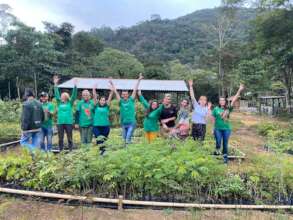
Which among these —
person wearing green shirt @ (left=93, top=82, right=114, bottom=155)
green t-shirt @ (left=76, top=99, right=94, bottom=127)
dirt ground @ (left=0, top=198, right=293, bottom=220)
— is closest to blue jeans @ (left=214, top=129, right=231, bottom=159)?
person wearing green shirt @ (left=93, top=82, right=114, bottom=155)

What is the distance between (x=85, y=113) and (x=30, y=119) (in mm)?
1184

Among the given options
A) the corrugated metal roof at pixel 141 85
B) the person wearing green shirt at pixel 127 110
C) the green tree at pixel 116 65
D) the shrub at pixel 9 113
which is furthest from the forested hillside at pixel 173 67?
the person wearing green shirt at pixel 127 110

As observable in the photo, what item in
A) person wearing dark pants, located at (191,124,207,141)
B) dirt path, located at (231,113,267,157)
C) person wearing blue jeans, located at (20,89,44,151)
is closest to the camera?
person wearing blue jeans, located at (20,89,44,151)

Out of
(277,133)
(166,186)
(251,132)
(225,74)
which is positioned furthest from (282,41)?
(166,186)

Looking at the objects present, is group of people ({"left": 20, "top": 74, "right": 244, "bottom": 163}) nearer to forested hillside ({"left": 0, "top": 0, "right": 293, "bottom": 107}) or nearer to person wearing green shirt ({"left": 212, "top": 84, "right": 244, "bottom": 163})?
person wearing green shirt ({"left": 212, "top": 84, "right": 244, "bottom": 163})

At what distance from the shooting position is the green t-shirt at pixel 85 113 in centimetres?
769

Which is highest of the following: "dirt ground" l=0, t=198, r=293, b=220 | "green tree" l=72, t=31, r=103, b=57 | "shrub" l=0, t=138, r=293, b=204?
"green tree" l=72, t=31, r=103, b=57

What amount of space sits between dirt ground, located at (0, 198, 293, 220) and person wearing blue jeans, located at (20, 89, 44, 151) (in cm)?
228

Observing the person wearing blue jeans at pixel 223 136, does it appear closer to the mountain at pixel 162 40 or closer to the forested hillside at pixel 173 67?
the forested hillside at pixel 173 67

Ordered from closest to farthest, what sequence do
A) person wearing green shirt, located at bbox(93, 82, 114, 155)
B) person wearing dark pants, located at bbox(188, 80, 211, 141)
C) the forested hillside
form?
person wearing green shirt, located at bbox(93, 82, 114, 155) < person wearing dark pants, located at bbox(188, 80, 211, 141) < the forested hillside

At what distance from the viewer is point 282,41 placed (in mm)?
23641

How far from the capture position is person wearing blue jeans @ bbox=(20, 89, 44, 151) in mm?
7039

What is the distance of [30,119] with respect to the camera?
710 cm

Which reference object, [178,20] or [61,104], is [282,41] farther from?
[178,20]
